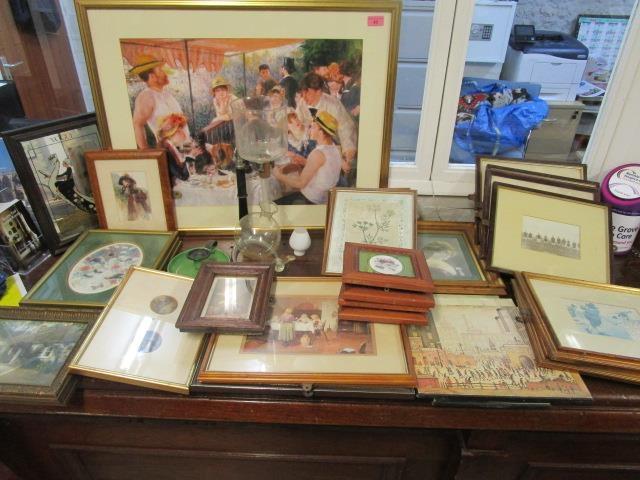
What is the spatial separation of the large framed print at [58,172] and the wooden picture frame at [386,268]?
27.6 inches

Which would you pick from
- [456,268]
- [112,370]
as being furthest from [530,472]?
[112,370]

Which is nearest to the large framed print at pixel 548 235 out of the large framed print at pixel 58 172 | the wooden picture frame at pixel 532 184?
the wooden picture frame at pixel 532 184

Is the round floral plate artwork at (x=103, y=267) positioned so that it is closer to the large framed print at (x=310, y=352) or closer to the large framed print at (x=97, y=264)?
the large framed print at (x=97, y=264)

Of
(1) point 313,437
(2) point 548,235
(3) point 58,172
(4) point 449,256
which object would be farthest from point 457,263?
(3) point 58,172

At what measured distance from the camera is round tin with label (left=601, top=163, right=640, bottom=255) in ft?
Result: 3.47

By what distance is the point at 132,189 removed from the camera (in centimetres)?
107

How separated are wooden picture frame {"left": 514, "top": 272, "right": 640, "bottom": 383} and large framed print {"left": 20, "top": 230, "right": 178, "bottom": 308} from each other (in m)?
0.82

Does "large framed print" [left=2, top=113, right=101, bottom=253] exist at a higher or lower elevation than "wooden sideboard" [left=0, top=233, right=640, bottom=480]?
higher

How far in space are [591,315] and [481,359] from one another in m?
0.25

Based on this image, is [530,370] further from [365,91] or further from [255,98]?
[255,98]

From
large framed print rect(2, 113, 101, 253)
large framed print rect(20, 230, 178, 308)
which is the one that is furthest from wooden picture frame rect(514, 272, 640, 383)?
large framed print rect(2, 113, 101, 253)

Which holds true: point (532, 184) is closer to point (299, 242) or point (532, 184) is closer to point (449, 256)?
point (449, 256)

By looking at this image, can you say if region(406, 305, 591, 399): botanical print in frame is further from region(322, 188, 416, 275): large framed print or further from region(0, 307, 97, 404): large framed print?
region(0, 307, 97, 404): large framed print

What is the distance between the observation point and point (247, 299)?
857 millimetres
